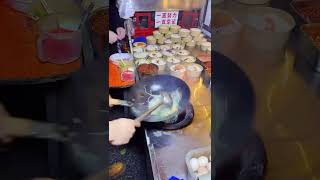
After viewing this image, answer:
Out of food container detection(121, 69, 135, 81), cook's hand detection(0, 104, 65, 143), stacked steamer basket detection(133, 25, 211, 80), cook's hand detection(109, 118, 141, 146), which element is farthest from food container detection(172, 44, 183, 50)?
cook's hand detection(0, 104, 65, 143)

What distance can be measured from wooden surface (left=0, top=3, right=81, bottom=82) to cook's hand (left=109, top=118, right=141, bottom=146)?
0.12 meters

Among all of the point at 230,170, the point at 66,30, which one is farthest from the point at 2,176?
the point at 230,170

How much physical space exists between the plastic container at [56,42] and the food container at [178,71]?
207mm

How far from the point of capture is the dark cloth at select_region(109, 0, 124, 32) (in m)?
0.84

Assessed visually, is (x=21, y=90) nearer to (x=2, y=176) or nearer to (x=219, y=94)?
(x=2, y=176)

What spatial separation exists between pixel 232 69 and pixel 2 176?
0.42 meters

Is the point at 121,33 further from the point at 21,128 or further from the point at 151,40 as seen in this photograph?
the point at 21,128

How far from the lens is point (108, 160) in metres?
0.65

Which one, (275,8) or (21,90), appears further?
(275,8)

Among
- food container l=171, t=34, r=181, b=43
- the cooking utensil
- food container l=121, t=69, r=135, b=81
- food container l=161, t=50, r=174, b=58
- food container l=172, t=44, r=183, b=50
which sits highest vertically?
food container l=171, t=34, r=181, b=43

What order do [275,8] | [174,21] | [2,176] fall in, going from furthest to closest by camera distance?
[174,21] < [275,8] < [2,176]

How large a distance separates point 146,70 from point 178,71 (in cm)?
6

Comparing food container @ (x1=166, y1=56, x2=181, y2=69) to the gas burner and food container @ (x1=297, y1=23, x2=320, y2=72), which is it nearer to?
the gas burner

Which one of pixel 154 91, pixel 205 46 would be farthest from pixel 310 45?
pixel 154 91
